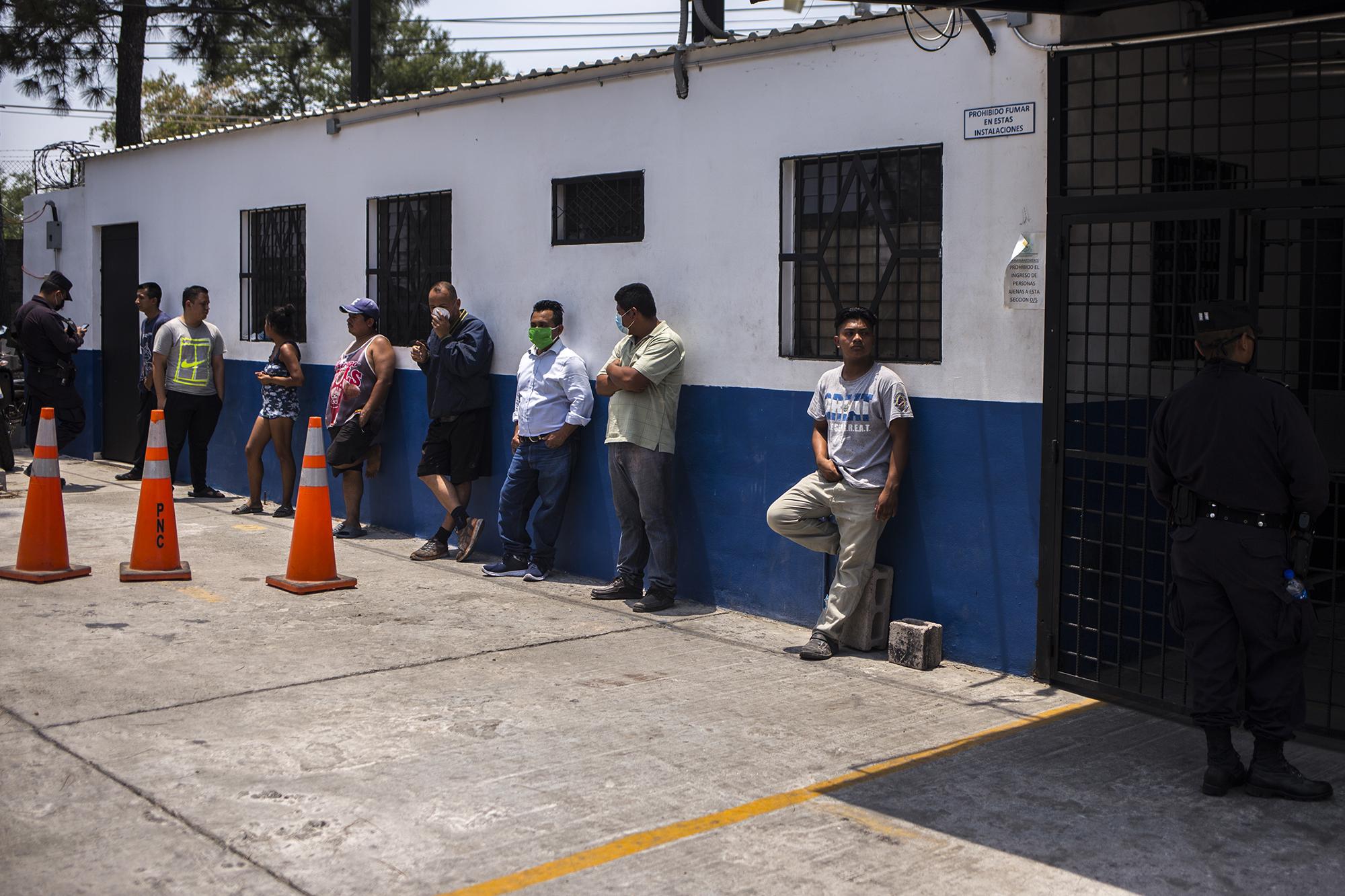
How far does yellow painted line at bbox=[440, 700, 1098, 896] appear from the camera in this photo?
171 inches

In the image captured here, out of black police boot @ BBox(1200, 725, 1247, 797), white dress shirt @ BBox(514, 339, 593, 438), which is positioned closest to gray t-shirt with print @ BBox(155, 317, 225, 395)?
white dress shirt @ BBox(514, 339, 593, 438)

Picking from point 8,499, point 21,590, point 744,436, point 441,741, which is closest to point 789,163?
point 744,436

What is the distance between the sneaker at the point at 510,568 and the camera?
30.4 ft

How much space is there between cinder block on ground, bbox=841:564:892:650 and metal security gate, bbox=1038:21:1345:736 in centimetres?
87

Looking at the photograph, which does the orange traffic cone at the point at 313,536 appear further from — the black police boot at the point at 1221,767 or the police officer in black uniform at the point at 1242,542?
the black police boot at the point at 1221,767

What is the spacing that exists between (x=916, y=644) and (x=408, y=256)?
5544mm

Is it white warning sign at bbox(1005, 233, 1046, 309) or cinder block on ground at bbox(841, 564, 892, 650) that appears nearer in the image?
white warning sign at bbox(1005, 233, 1046, 309)

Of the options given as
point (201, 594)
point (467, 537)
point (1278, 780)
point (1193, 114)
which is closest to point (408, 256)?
point (467, 537)

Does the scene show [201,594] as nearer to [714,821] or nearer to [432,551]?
[432,551]

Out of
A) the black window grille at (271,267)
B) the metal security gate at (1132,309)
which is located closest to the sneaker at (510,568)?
the black window grille at (271,267)

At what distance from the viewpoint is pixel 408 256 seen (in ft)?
35.4

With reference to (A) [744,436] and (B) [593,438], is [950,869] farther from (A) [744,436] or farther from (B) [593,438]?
(B) [593,438]

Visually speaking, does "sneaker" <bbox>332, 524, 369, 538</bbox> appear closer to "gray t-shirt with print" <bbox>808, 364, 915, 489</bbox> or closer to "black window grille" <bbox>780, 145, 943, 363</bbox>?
"black window grille" <bbox>780, 145, 943, 363</bbox>

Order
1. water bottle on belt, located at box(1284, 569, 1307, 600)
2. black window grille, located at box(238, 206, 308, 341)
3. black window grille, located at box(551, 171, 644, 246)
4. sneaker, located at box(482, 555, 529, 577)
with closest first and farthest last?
1. water bottle on belt, located at box(1284, 569, 1307, 600)
2. black window grille, located at box(551, 171, 644, 246)
3. sneaker, located at box(482, 555, 529, 577)
4. black window grille, located at box(238, 206, 308, 341)
